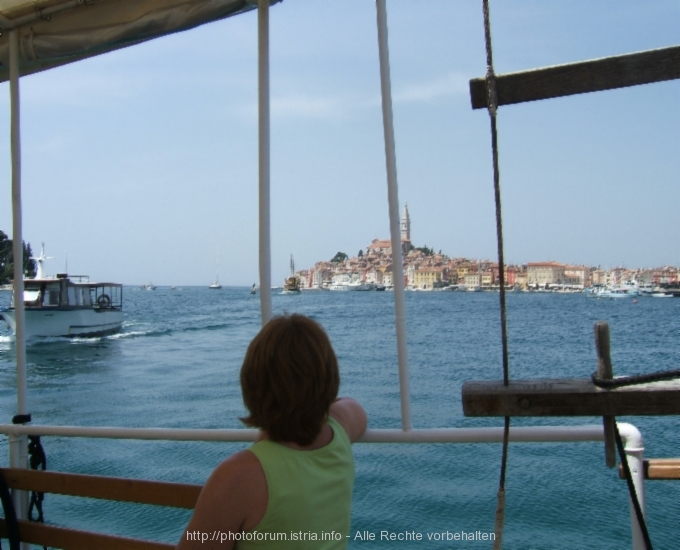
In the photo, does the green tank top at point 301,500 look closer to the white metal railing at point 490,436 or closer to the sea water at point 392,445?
the white metal railing at point 490,436

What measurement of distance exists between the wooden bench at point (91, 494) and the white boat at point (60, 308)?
23.6 m

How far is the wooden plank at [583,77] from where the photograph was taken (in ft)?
3.87

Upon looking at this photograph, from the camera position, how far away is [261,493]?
3.00 ft

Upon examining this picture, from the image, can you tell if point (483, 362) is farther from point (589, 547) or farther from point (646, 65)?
point (646, 65)

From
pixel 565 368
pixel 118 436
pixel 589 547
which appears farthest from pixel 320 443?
pixel 565 368

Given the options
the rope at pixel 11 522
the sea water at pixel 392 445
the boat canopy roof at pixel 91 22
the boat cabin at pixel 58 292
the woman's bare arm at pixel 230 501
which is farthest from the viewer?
the boat cabin at pixel 58 292

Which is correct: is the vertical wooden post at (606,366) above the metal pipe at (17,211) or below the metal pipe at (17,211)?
below

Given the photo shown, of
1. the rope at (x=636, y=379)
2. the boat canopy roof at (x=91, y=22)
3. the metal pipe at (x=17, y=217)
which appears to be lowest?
the rope at (x=636, y=379)

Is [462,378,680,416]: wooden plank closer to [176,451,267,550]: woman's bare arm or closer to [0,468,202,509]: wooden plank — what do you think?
[176,451,267,550]: woman's bare arm

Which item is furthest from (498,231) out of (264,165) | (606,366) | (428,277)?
(428,277)

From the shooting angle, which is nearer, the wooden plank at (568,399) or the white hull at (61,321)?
the wooden plank at (568,399)

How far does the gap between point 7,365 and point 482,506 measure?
19.7 meters

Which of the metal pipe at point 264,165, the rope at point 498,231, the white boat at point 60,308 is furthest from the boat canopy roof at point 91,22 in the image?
the white boat at point 60,308

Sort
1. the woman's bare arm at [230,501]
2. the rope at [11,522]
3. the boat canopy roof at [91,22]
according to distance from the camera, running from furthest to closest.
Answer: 1. the boat canopy roof at [91,22]
2. the rope at [11,522]
3. the woman's bare arm at [230,501]
